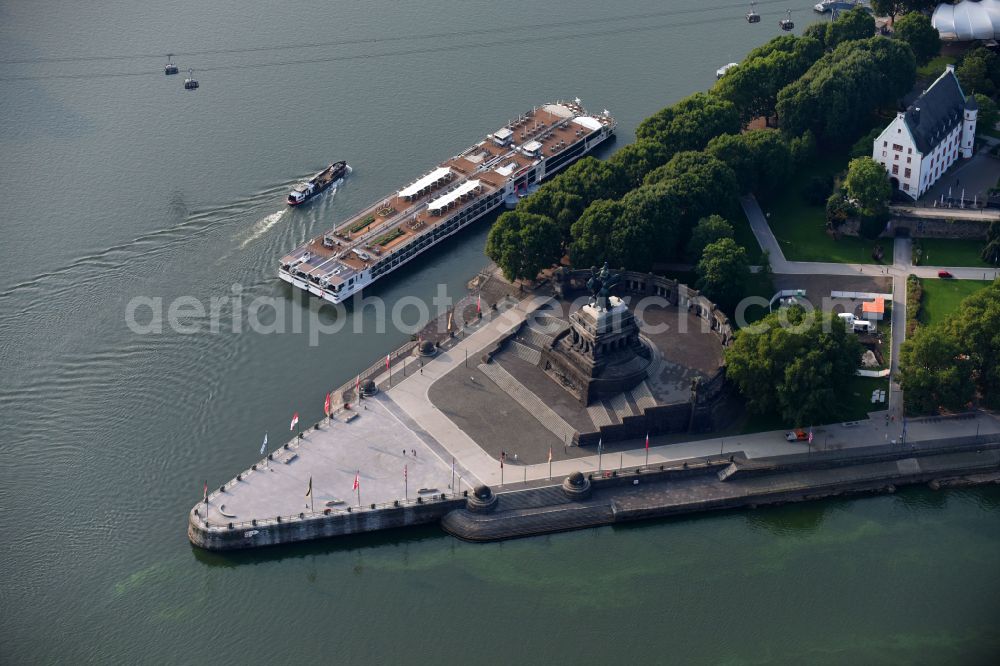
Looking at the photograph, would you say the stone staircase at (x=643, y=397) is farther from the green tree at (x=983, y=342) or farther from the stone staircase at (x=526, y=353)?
the green tree at (x=983, y=342)

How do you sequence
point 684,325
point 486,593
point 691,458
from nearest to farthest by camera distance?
point 486,593 → point 691,458 → point 684,325

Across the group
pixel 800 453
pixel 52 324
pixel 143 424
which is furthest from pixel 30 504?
pixel 800 453

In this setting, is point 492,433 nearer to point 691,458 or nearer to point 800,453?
point 691,458

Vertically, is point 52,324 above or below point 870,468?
above

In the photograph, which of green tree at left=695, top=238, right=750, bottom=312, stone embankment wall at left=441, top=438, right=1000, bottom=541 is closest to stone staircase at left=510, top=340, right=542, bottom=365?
stone embankment wall at left=441, top=438, right=1000, bottom=541

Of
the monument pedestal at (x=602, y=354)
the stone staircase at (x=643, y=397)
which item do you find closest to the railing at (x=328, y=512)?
the monument pedestal at (x=602, y=354)

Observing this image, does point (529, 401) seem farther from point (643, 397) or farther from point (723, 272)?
point (723, 272)
